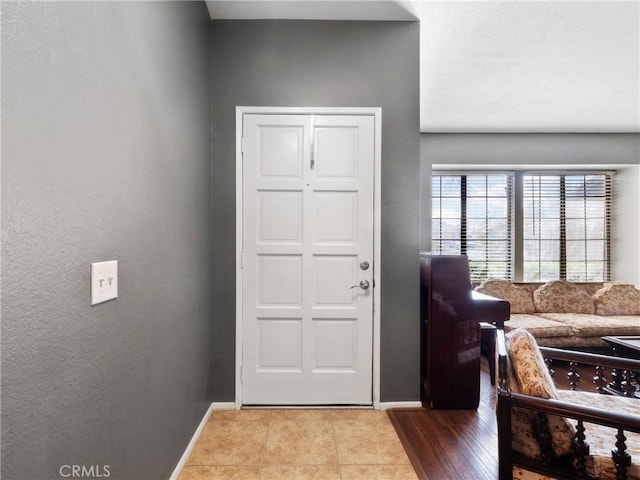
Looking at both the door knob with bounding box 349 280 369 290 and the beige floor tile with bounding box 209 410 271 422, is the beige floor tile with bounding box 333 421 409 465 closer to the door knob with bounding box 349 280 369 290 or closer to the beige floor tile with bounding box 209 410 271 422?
the beige floor tile with bounding box 209 410 271 422

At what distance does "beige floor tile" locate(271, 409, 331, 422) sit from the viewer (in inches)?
89.9

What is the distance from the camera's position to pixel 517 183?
494 centimetres

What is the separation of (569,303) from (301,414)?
12.7 feet

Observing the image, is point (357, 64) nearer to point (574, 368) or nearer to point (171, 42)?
point (171, 42)

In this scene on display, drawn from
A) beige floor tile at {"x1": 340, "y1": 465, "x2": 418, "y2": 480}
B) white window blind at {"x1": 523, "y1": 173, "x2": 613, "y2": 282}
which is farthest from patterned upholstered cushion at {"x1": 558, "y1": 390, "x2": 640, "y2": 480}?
white window blind at {"x1": 523, "y1": 173, "x2": 613, "y2": 282}

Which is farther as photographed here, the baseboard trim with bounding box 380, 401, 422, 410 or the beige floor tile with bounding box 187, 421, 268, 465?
the baseboard trim with bounding box 380, 401, 422, 410

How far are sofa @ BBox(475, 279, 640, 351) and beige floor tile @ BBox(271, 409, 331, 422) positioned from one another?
2449 mm

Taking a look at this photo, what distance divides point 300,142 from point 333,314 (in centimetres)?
132

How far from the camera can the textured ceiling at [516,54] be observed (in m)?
2.30

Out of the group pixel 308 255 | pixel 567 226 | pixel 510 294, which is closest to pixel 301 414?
pixel 308 255

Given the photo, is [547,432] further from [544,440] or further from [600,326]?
[600,326]

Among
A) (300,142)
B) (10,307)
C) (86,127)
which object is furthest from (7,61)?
(300,142)

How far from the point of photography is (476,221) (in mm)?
4973

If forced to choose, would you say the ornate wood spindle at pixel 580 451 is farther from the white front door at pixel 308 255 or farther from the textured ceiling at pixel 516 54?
the textured ceiling at pixel 516 54
